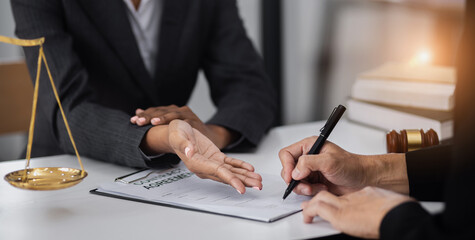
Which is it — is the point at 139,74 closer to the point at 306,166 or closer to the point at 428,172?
the point at 306,166

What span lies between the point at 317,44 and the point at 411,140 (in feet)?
8.99

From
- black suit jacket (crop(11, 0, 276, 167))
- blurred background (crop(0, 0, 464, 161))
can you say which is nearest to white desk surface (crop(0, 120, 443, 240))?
black suit jacket (crop(11, 0, 276, 167))

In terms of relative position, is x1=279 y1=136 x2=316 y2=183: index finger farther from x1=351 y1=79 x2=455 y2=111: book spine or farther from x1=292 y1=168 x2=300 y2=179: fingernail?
x1=351 y1=79 x2=455 y2=111: book spine

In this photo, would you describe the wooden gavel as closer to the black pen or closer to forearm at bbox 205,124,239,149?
the black pen

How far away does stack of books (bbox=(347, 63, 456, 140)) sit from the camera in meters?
1.42

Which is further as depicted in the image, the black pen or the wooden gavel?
the wooden gavel

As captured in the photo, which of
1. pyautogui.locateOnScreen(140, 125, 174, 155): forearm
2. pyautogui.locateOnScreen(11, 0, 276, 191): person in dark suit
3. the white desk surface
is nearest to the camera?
the white desk surface

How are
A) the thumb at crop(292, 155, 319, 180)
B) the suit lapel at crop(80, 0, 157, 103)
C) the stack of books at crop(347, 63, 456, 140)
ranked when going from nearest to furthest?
the thumb at crop(292, 155, 319, 180)
the stack of books at crop(347, 63, 456, 140)
the suit lapel at crop(80, 0, 157, 103)

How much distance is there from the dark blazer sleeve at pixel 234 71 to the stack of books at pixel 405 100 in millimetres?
278

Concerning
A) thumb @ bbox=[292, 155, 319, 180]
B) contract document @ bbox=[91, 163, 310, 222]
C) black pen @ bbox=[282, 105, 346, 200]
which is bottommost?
contract document @ bbox=[91, 163, 310, 222]

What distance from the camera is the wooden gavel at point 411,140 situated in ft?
3.96

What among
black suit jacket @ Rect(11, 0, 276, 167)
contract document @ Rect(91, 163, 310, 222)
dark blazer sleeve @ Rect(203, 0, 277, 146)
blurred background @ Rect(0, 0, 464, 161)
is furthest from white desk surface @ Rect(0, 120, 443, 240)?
blurred background @ Rect(0, 0, 464, 161)

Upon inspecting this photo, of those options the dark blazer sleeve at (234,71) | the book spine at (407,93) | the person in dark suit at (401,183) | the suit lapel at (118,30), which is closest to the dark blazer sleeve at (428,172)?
the person in dark suit at (401,183)

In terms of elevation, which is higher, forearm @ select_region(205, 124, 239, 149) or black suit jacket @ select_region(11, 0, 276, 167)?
black suit jacket @ select_region(11, 0, 276, 167)
